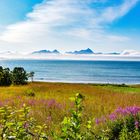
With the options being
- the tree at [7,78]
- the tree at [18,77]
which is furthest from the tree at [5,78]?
the tree at [18,77]

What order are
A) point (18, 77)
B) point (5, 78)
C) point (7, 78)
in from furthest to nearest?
point (18, 77), point (7, 78), point (5, 78)

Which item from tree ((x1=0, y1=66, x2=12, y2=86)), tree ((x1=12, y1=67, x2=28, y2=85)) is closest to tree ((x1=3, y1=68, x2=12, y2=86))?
tree ((x1=0, y1=66, x2=12, y2=86))

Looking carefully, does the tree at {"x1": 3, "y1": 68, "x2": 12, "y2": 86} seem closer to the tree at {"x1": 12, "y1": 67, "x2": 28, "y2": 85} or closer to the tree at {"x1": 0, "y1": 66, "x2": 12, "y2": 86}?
the tree at {"x1": 0, "y1": 66, "x2": 12, "y2": 86}

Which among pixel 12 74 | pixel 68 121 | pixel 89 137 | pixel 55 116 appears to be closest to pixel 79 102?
pixel 68 121

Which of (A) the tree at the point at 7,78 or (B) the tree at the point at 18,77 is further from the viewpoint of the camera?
(B) the tree at the point at 18,77

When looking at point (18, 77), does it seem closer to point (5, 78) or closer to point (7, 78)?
point (7, 78)

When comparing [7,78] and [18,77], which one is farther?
[18,77]

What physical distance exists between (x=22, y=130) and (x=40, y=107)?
12680 millimetres

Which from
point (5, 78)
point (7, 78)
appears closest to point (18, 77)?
point (7, 78)

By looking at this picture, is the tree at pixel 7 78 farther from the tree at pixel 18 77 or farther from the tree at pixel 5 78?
the tree at pixel 18 77

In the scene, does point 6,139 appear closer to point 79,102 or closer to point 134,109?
point 79,102

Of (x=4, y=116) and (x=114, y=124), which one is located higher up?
(x=4, y=116)

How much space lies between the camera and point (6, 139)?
13.0ft

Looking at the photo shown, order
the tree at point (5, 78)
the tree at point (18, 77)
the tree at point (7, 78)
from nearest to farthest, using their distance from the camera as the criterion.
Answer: the tree at point (5, 78) → the tree at point (7, 78) → the tree at point (18, 77)
